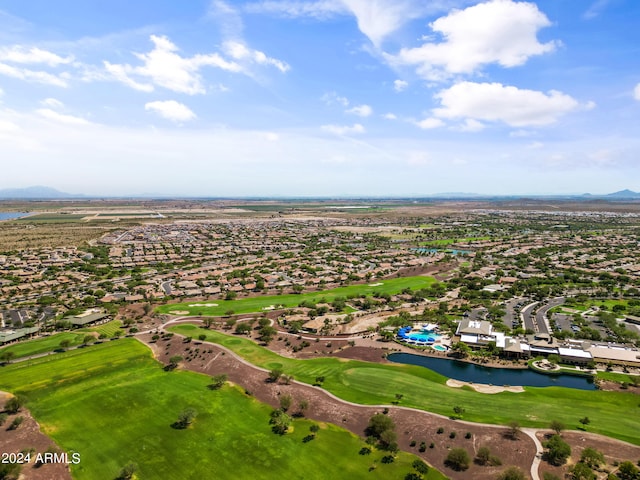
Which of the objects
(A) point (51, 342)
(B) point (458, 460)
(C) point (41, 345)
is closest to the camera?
(B) point (458, 460)

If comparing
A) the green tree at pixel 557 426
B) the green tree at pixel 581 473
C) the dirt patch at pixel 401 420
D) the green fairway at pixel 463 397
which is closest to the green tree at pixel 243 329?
the dirt patch at pixel 401 420

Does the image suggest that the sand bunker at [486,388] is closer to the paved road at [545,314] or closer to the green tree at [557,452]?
the green tree at [557,452]

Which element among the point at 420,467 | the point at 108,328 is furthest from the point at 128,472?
the point at 108,328

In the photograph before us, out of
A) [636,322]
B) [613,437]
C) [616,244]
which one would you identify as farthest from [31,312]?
[616,244]

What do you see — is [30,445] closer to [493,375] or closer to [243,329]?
[243,329]

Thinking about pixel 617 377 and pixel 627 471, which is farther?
pixel 617 377

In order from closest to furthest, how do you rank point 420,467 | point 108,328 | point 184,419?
point 420,467
point 184,419
point 108,328

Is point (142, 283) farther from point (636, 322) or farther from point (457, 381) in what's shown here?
point (636, 322)
